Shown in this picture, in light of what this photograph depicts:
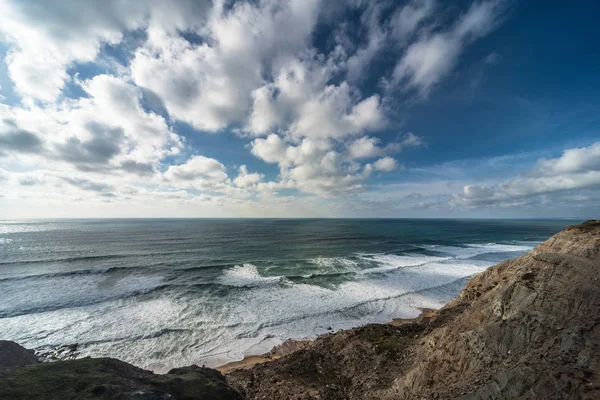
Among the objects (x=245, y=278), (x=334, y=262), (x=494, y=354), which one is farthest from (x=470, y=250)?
(x=494, y=354)

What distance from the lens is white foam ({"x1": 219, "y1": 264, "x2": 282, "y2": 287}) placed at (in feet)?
104

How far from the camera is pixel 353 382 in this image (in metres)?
10.8

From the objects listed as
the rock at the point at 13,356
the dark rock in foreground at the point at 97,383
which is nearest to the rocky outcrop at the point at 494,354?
the dark rock in foreground at the point at 97,383

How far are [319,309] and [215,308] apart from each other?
1038 centimetres

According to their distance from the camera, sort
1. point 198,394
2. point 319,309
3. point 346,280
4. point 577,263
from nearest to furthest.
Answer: point 198,394 < point 577,263 < point 319,309 < point 346,280

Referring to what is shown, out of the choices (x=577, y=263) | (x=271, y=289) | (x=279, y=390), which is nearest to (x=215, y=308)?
(x=271, y=289)

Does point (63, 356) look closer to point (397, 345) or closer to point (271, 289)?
point (271, 289)

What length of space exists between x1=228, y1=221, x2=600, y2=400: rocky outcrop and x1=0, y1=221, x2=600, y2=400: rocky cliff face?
0.04 m

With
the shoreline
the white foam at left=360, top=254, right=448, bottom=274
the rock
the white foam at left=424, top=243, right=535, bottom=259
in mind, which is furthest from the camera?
the white foam at left=424, top=243, right=535, bottom=259

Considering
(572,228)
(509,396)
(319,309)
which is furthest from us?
(319,309)

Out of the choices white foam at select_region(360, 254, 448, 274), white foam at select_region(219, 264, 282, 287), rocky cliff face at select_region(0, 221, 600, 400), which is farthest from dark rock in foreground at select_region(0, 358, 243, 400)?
white foam at select_region(360, 254, 448, 274)

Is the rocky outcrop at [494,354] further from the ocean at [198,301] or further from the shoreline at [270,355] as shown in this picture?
the ocean at [198,301]

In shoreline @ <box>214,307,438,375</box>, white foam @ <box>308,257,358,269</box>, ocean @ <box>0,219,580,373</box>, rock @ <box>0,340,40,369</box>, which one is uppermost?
rock @ <box>0,340,40,369</box>

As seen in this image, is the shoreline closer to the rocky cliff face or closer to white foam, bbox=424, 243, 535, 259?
the rocky cliff face
